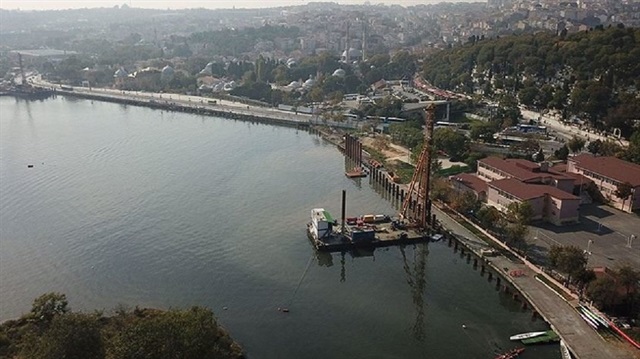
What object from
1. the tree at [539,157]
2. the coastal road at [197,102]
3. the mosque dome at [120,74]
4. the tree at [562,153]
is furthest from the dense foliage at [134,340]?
the mosque dome at [120,74]

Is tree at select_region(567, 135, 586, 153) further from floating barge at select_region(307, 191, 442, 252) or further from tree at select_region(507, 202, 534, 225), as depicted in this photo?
floating barge at select_region(307, 191, 442, 252)

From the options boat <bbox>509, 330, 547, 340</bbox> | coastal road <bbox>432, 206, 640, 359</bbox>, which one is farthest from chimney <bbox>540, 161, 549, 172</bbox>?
boat <bbox>509, 330, 547, 340</bbox>

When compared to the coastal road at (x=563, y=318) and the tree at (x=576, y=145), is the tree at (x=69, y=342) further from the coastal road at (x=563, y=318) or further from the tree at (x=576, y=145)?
the tree at (x=576, y=145)

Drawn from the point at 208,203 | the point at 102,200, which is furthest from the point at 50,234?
Answer: the point at 208,203

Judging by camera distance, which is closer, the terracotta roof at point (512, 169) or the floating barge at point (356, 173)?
the terracotta roof at point (512, 169)

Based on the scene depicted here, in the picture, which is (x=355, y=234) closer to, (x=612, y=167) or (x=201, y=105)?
(x=612, y=167)

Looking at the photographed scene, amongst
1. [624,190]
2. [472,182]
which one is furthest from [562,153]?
[472,182]
